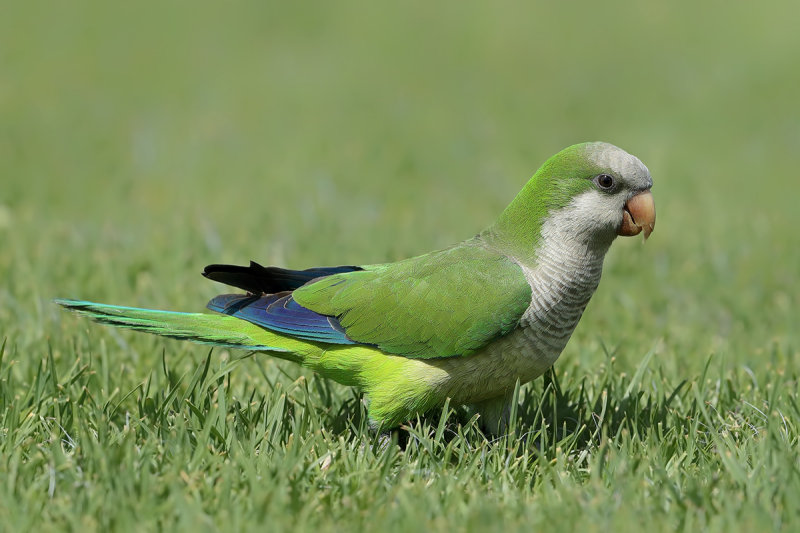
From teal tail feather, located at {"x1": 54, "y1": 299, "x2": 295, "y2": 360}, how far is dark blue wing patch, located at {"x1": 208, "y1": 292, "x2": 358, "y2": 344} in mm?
56

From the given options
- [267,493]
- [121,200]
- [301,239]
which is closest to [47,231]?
[121,200]

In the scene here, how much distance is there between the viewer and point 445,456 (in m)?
3.04

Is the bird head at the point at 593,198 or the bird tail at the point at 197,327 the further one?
the bird tail at the point at 197,327

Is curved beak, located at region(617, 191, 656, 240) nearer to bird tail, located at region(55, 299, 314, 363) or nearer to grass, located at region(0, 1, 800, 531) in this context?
grass, located at region(0, 1, 800, 531)

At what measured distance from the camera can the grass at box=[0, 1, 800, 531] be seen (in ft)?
9.01

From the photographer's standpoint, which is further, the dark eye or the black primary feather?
the black primary feather

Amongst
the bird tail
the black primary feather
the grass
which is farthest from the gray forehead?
the bird tail

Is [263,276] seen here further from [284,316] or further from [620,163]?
[620,163]

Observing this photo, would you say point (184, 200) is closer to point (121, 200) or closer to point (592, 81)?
point (121, 200)

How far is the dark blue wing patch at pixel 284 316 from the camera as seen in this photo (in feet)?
11.1

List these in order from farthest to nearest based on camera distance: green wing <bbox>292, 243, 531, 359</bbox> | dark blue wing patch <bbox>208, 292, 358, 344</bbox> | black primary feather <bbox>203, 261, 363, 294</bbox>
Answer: black primary feather <bbox>203, 261, 363, 294</bbox>, dark blue wing patch <bbox>208, 292, 358, 344</bbox>, green wing <bbox>292, 243, 531, 359</bbox>

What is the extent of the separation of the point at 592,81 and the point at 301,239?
5947mm

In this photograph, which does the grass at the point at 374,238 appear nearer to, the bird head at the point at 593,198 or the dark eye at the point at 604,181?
the bird head at the point at 593,198

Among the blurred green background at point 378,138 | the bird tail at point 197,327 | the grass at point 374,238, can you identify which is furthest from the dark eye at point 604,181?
the blurred green background at point 378,138
